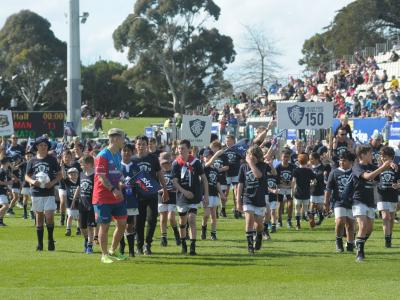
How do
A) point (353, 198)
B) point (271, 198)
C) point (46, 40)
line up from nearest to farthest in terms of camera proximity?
point (353, 198) → point (271, 198) → point (46, 40)

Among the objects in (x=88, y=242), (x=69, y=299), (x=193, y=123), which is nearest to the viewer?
(x=69, y=299)

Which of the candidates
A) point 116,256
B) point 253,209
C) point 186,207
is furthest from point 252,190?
point 116,256

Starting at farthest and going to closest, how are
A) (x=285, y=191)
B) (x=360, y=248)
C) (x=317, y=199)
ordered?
1. (x=317, y=199)
2. (x=285, y=191)
3. (x=360, y=248)

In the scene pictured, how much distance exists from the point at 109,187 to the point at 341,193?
427cm

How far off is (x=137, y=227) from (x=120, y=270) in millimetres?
2263

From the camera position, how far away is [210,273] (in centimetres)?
1471

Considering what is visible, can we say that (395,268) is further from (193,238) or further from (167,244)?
(167,244)

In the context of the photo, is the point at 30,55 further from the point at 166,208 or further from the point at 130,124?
the point at 166,208

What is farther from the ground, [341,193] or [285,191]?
[341,193]

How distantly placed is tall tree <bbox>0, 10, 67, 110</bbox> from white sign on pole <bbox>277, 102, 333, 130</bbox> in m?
62.9

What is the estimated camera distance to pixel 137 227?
17.3m

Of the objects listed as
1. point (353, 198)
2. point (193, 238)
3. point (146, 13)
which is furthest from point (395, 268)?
point (146, 13)

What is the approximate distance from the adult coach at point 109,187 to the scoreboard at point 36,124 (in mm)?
25498

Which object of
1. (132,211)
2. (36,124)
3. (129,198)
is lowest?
(132,211)
